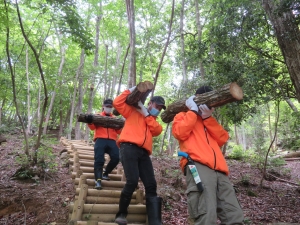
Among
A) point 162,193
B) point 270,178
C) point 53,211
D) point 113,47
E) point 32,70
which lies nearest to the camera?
point 53,211

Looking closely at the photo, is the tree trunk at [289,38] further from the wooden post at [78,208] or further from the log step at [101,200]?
the wooden post at [78,208]

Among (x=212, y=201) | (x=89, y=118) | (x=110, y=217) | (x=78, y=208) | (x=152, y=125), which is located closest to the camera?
(x=212, y=201)

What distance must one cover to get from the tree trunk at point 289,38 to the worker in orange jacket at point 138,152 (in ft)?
9.33

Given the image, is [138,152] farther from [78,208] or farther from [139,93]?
[78,208]

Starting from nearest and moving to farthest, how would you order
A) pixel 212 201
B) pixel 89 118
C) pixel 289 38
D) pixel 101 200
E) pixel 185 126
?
pixel 212 201 < pixel 185 126 < pixel 101 200 < pixel 289 38 < pixel 89 118

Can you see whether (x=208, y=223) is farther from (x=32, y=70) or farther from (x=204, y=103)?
(x=32, y=70)

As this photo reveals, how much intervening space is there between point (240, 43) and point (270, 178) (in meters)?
5.21

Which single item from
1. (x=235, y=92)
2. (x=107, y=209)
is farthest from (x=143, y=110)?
(x=107, y=209)

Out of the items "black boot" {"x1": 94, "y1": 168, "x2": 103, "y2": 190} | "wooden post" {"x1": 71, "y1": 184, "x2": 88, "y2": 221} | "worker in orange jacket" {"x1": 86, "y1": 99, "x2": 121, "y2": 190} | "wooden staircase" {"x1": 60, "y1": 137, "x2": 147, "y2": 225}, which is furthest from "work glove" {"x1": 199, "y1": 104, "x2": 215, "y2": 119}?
"black boot" {"x1": 94, "y1": 168, "x2": 103, "y2": 190}

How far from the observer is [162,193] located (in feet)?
17.5

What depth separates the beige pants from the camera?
251cm

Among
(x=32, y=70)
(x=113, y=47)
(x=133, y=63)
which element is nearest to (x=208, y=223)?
(x=133, y=63)

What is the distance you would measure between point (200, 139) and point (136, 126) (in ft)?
3.71

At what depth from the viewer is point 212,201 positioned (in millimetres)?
2582
